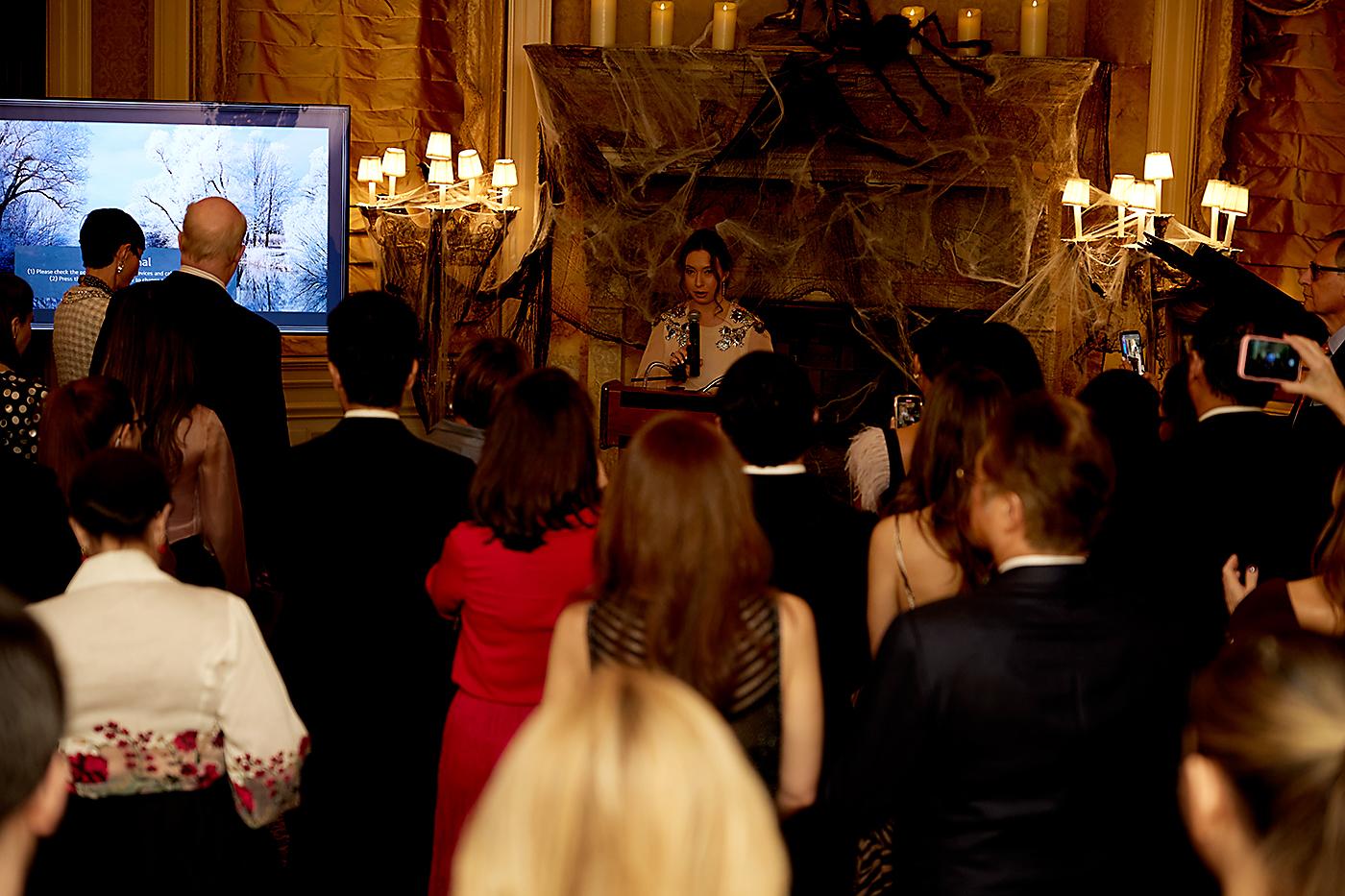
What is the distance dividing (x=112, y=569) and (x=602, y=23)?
5294mm

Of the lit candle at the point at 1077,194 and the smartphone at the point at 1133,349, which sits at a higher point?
→ the lit candle at the point at 1077,194

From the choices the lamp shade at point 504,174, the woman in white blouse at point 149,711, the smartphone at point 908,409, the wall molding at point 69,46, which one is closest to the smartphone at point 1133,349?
the smartphone at point 908,409

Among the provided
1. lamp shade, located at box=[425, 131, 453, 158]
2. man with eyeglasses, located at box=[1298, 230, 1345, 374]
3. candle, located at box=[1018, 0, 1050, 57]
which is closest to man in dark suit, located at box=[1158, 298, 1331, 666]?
man with eyeglasses, located at box=[1298, 230, 1345, 374]

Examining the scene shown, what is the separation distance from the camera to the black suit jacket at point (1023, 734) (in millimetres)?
1917

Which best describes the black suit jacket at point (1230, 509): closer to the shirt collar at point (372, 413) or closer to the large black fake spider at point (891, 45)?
the shirt collar at point (372, 413)

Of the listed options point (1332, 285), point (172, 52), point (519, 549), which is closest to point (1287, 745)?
point (519, 549)

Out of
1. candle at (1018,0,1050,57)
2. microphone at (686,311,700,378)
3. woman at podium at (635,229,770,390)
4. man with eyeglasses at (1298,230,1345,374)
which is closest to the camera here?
man with eyeglasses at (1298,230,1345,374)

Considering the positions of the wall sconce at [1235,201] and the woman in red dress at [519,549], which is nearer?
the woman in red dress at [519,549]

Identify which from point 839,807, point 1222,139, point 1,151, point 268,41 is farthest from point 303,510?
point 1222,139

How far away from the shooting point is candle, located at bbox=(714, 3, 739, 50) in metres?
6.74

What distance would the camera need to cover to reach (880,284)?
22.4ft

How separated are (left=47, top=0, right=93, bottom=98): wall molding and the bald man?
12.1ft

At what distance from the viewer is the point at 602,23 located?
6.91m

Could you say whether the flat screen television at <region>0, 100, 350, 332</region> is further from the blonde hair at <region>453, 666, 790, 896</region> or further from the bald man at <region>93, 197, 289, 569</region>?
the blonde hair at <region>453, 666, 790, 896</region>
